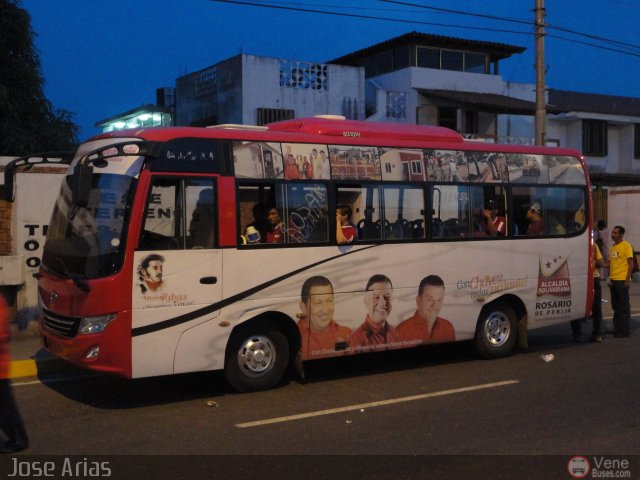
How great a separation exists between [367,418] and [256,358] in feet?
5.40

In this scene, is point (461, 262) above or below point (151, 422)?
above

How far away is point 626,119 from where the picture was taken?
116ft

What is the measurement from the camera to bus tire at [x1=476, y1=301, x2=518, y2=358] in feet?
34.5

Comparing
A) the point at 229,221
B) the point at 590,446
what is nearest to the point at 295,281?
the point at 229,221

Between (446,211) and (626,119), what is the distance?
29171 mm

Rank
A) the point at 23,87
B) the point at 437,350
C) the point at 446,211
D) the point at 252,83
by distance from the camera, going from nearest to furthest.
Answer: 1. the point at 446,211
2. the point at 437,350
3. the point at 23,87
4. the point at 252,83

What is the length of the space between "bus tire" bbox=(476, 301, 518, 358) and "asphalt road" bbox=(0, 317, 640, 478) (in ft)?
0.97

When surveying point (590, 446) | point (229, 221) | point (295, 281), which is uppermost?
point (229, 221)

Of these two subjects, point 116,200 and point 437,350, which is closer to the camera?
point 116,200

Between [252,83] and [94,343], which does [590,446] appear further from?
[252,83]

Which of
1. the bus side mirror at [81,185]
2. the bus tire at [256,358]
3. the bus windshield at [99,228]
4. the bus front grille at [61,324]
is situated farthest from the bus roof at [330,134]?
the bus tire at [256,358]

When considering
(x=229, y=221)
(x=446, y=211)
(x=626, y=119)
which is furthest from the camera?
(x=626, y=119)

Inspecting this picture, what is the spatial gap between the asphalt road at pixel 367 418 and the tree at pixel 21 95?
29.0 feet

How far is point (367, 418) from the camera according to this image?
290 inches
